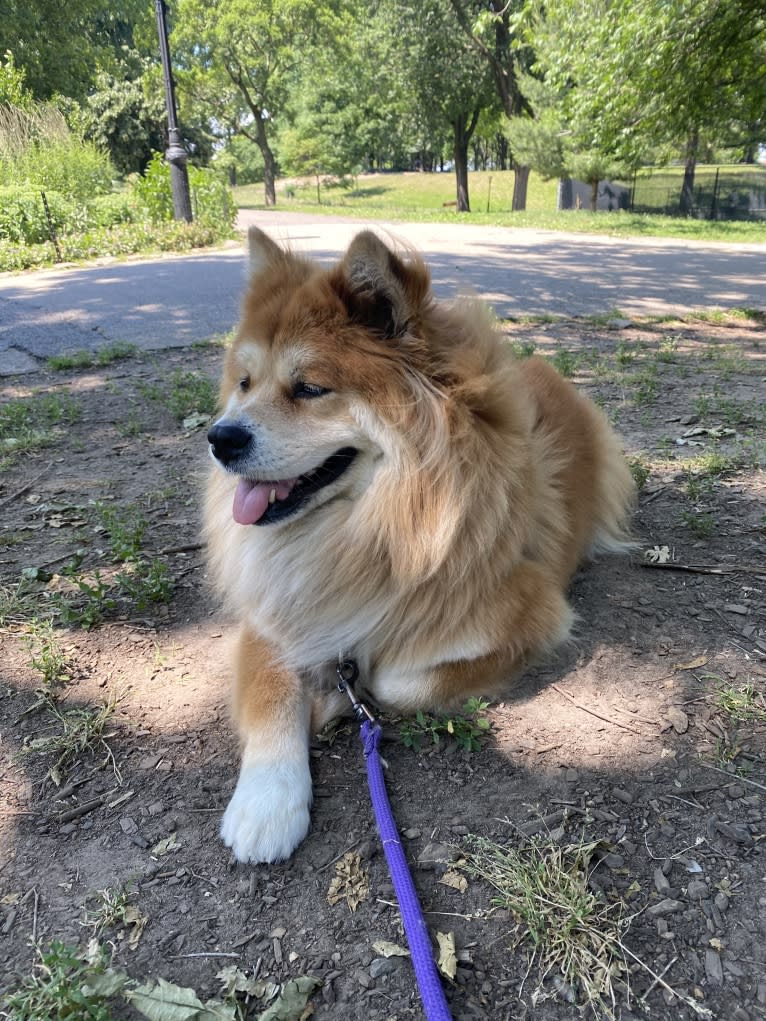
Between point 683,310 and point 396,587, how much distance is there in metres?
8.21

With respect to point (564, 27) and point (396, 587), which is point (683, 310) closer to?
point (564, 27)

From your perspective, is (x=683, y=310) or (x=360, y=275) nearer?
(x=360, y=275)

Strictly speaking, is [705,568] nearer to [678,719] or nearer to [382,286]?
[678,719]

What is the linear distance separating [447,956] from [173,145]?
17.9 meters

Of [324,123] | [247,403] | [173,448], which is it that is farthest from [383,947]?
[324,123]

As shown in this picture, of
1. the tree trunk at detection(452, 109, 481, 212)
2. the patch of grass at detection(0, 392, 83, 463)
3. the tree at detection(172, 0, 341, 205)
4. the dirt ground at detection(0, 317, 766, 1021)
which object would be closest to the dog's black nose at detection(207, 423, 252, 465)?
the dirt ground at detection(0, 317, 766, 1021)

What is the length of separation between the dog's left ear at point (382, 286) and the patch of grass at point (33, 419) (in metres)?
3.25

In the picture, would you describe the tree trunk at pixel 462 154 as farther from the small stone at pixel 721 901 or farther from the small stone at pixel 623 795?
the small stone at pixel 721 901

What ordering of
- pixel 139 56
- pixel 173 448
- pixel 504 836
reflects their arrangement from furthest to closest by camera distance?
pixel 139 56, pixel 173 448, pixel 504 836

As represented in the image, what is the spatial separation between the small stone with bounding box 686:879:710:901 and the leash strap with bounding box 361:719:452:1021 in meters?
0.67

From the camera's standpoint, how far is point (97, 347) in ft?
24.2

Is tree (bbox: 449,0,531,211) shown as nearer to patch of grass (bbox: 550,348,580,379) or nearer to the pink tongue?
patch of grass (bbox: 550,348,580,379)

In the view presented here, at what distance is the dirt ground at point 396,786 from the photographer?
1565mm

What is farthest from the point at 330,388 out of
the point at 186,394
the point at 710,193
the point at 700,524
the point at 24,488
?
A: the point at 710,193
